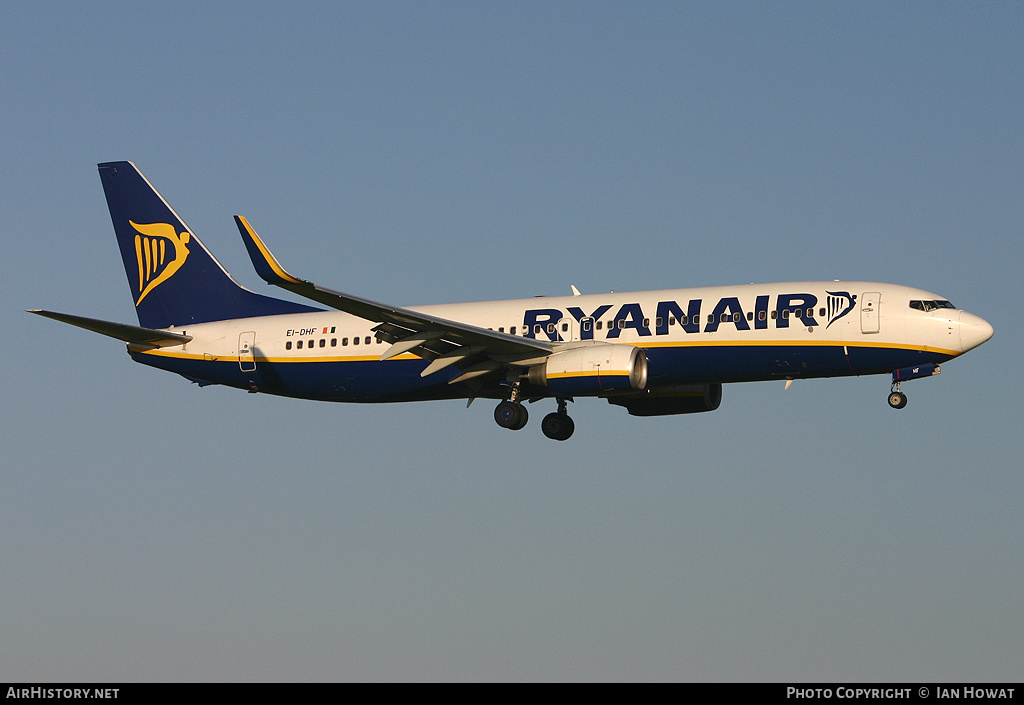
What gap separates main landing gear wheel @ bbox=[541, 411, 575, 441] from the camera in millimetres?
48625

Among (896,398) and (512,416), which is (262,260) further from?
(896,398)

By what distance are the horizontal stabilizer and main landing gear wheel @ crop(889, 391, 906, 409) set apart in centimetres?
2408

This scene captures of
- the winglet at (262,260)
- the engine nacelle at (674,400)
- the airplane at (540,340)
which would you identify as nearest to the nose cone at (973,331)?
the airplane at (540,340)

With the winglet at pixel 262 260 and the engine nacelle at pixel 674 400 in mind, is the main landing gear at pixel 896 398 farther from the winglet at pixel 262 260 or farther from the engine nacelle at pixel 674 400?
the winglet at pixel 262 260

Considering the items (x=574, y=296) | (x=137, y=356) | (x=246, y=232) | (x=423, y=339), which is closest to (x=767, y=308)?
(x=574, y=296)

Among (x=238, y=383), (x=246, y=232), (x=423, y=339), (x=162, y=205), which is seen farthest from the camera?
(x=162, y=205)

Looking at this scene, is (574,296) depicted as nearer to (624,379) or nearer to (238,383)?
(624,379)

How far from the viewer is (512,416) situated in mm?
45562

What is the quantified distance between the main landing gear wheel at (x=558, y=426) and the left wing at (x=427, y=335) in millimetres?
4124

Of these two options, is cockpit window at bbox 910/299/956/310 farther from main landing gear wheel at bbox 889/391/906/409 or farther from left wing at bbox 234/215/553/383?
left wing at bbox 234/215/553/383

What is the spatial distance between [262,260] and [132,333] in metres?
12.0

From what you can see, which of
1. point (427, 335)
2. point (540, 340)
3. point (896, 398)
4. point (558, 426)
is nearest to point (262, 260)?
point (427, 335)
